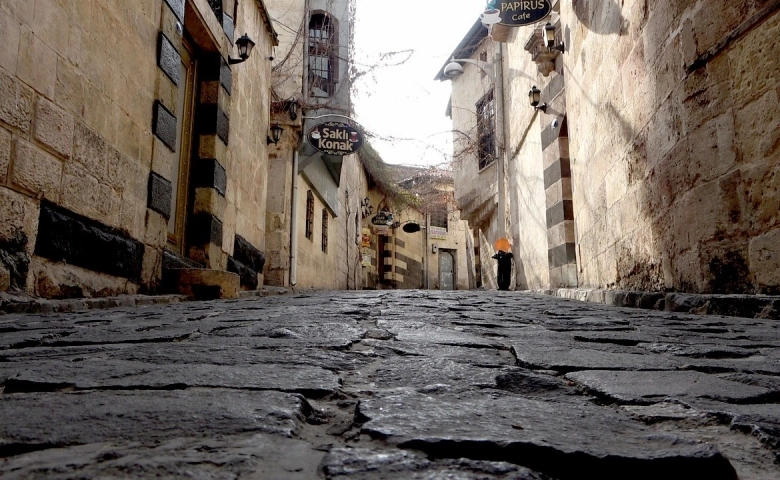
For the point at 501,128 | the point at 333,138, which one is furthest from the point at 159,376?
the point at 501,128

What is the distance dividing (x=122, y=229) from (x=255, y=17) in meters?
5.28

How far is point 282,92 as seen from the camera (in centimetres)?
1140

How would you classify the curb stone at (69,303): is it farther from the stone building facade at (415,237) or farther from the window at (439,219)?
the window at (439,219)

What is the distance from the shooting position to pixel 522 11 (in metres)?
8.68

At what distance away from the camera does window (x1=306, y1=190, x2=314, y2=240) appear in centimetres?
1284

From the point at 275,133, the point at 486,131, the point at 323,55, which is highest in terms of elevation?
the point at 323,55

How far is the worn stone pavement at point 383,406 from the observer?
0.89m

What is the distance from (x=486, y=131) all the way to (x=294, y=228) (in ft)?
20.3

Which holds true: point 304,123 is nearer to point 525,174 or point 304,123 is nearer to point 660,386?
point 525,174

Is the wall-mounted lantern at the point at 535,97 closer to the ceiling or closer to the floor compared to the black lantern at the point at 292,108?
closer to the floor

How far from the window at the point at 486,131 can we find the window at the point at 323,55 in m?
3.97

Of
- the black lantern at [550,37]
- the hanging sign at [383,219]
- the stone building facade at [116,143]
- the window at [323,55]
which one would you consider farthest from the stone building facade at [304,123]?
the hanging sign at [383,219]

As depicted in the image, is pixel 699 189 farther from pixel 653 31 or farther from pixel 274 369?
pixel 274 369

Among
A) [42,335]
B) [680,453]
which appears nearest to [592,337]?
[680,453]
